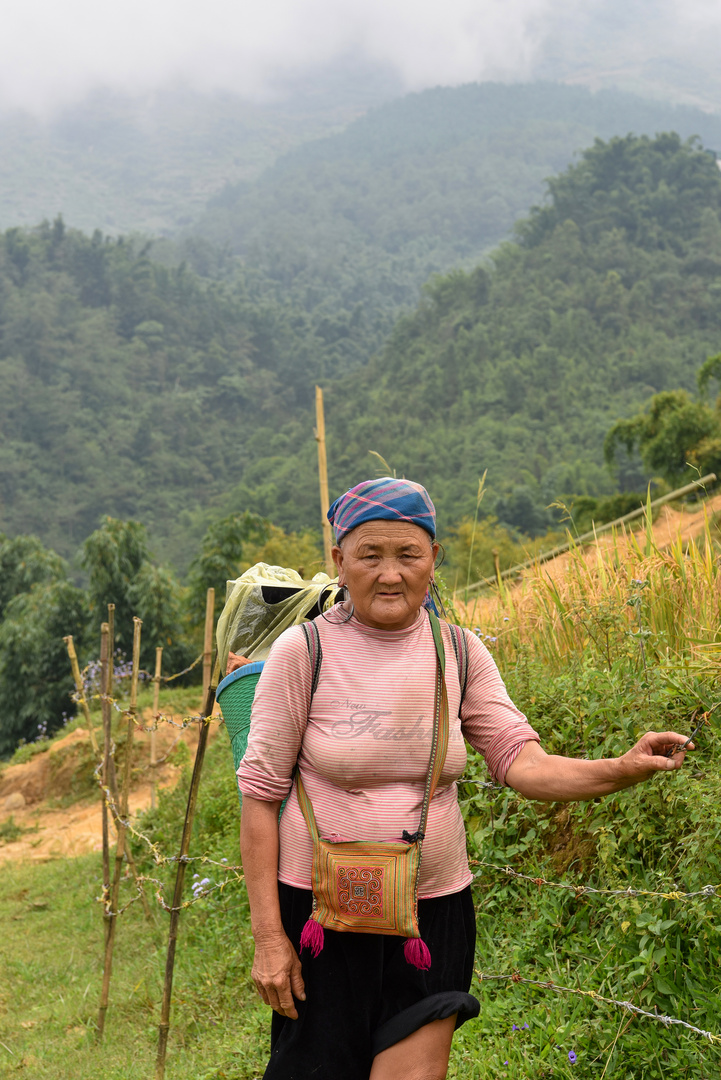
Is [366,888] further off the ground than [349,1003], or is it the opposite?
[366,888]

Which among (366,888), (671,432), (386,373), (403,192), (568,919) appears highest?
(403,192)

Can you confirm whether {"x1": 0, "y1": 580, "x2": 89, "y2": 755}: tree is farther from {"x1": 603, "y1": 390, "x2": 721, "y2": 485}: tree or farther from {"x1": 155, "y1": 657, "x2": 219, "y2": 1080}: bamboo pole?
{"x1": 155, "y1": 657, "x2": 219, "y2": 1080}: bamboo pole

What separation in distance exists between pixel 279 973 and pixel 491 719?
0.54 metres

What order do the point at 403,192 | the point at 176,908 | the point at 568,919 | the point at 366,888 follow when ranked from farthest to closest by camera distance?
the point at 403,192, the point at 176,908, the point at 568,919, the point at 366,888

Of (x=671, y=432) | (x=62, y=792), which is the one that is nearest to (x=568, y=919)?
(x=62, y=792)

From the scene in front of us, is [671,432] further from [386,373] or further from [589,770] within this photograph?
[386,373]

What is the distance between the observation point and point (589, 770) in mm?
1491

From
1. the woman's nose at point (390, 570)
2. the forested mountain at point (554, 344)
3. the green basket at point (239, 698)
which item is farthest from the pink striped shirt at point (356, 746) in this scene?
the forested mountain at point (554, 344)

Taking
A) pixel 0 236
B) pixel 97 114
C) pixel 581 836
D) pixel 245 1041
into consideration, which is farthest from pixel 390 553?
pixel 97 114

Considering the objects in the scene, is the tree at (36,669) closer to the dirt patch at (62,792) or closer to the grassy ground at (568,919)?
the dirt patch at (62,792)

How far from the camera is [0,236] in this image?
63844 millimetres

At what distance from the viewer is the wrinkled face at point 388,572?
157 cm

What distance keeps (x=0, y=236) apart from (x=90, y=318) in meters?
8.84

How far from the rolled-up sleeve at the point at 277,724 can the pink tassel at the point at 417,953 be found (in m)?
0.31
